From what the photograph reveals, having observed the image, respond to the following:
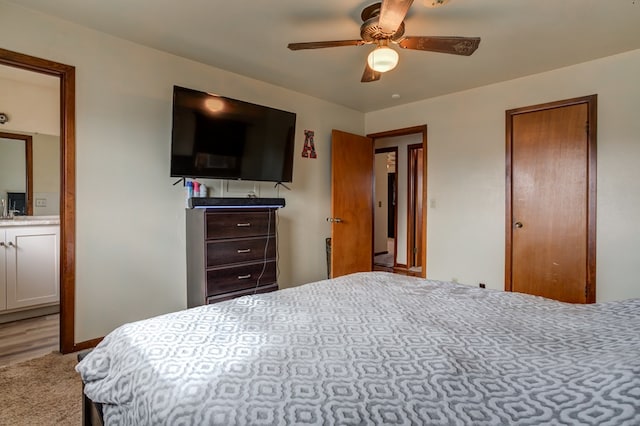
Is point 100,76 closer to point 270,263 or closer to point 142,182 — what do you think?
point 142,182

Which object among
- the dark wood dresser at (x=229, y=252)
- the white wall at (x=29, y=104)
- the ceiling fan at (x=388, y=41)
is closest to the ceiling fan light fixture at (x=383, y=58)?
the ceiling fan at (x=388, y=41)

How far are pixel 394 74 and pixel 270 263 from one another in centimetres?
219

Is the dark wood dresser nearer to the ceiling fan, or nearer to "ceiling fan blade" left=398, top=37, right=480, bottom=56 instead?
the ceiling fan

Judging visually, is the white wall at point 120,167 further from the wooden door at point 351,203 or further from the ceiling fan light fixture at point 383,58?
the ceiling fan light fixture at point 383,58

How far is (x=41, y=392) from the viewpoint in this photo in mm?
1891

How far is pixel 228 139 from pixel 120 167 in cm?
88

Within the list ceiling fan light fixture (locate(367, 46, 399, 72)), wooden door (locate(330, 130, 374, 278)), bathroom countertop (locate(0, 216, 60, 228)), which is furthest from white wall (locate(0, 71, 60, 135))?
ceiling fan light fixture (locate(367, 46, 399, 72))

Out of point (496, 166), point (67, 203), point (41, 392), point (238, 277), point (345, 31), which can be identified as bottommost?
point (41, 392)

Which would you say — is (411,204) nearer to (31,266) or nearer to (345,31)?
(345,31)

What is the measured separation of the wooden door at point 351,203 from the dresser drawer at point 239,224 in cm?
118

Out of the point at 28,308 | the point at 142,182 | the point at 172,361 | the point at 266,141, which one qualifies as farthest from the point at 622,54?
the point at 28,308

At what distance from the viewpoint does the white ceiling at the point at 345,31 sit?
84.5 inches

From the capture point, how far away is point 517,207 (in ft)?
11.2

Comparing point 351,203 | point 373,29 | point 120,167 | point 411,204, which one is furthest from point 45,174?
point 411,204
